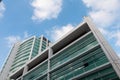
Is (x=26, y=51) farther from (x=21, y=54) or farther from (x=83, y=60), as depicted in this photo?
(x=83, y=60)

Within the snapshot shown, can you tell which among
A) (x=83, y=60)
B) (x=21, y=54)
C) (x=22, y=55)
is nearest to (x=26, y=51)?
(x=21, y=54)

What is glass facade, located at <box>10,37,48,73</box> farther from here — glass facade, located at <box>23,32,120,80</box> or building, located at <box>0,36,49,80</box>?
glass facade, located at <box>23,32,120,80</box>

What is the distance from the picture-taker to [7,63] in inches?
2667

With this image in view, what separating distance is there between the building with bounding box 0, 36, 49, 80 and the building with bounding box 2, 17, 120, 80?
2579cm

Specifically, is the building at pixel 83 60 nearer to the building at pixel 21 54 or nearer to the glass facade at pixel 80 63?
the glass facade at pixel 80 63

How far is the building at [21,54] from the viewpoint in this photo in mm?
62000

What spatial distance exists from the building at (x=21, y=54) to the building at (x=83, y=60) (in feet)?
84.6

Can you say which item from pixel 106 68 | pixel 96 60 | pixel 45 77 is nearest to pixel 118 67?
pixel 106 68

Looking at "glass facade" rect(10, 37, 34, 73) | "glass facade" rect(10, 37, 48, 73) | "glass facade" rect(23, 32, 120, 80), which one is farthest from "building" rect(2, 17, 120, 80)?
"glass facade" rect(10, 37, 48, 73)

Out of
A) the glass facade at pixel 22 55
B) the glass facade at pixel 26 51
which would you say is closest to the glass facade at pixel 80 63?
the glass facade at pixel 22 55

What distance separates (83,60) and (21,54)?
154ft

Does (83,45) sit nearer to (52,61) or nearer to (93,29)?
(93,29)

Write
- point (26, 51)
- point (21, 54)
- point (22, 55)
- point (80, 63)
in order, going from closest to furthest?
point (80, 63)
point (22, 55)
point (21, 54)
point (26, 51)

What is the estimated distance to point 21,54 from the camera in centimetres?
6862
